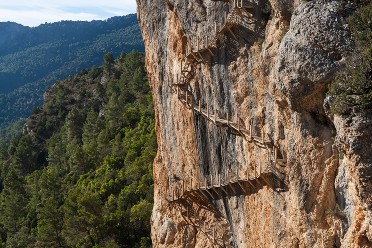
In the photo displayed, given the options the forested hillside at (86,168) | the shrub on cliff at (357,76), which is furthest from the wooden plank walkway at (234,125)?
the forested hillside at (86,168)

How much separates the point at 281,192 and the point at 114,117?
50933mm

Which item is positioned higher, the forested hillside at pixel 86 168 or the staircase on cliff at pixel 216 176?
the staircase on cliff at pixel 216 176

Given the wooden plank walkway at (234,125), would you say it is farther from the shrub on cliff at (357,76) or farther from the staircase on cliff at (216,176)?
the shrub on cliff at (357,76)

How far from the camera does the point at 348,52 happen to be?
11844 millimetres

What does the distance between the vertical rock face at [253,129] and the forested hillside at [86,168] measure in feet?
43.7

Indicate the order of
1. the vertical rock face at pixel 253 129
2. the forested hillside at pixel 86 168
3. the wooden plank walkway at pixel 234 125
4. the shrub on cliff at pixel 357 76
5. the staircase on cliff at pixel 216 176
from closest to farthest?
the shrub on cliff at pixel 357 76, the vertical rock face at pixel 253 129, the wooden plank walkway at pixel 234 125, the staircase on cliff at pixel 216 176, the forested hillside at pixel 86 168

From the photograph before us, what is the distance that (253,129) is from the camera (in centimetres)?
1614

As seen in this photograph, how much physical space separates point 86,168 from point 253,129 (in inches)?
1721

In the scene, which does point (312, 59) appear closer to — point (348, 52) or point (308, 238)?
point (348, 52)

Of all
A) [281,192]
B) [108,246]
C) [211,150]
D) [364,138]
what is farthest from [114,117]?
[364,138]

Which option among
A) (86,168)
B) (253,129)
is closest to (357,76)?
(253,129)

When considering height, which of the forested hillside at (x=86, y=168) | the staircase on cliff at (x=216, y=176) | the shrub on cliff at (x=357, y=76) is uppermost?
the shrub on cliff at (x=357, y=76)

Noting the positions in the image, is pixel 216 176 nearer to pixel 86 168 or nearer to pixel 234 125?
pixel 234 125

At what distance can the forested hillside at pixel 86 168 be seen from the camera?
124ft
